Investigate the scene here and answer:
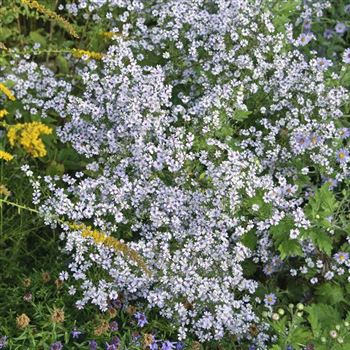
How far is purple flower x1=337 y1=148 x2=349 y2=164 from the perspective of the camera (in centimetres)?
427

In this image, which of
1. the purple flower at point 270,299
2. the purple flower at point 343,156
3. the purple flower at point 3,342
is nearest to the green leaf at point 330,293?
the purple flower at point 270,299

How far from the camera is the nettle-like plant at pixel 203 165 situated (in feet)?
12.5

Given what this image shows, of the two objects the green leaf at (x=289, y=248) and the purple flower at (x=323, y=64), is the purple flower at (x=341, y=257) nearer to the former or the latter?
the green leaf at (x=289, y=248)

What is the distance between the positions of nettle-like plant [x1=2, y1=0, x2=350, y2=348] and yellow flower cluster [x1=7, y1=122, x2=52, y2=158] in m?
0.16

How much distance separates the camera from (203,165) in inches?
167

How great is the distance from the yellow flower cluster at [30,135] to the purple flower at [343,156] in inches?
67.9

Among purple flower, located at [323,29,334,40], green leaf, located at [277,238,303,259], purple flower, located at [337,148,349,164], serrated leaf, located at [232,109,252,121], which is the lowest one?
green leaf, located at [277,238,303,259]

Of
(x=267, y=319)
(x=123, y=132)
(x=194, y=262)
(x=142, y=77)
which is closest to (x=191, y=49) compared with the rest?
(x=142, y=77)

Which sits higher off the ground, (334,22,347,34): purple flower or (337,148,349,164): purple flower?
(334,22,347,34): purple flower

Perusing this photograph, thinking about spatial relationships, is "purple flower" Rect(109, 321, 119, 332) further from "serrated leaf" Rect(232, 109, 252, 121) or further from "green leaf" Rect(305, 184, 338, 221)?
"serrated leaf" Rect(232, 109, 252, 121)

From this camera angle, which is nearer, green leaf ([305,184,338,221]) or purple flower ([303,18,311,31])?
green leaf ([305,184,338,221])

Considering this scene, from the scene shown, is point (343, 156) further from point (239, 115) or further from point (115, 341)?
point (115, 341)

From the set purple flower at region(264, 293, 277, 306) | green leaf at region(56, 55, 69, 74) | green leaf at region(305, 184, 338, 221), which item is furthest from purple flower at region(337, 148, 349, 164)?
green leaf at region(56, 55, 69, 74)

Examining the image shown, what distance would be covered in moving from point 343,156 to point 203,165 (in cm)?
84
